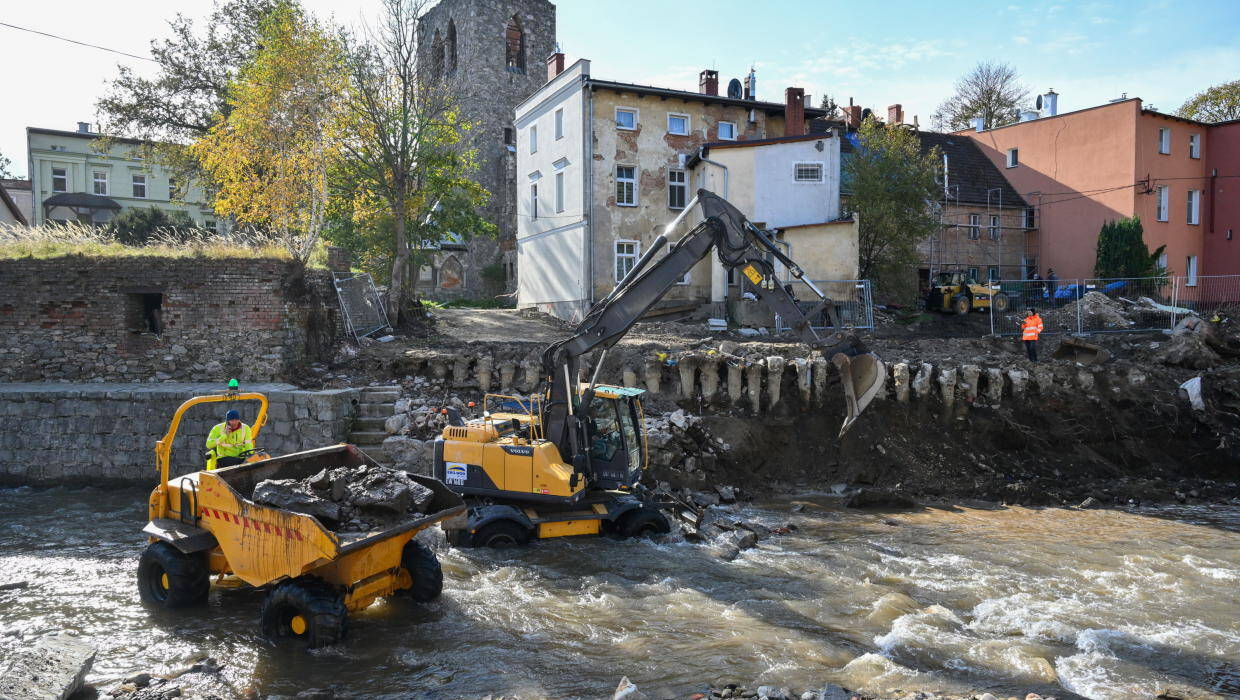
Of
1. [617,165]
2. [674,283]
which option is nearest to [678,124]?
[617,165]

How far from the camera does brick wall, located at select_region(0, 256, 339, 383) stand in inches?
616

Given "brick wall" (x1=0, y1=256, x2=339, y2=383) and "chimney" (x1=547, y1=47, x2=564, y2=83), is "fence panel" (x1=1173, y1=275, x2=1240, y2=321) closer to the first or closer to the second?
"chimney" (x1=547, y1=47, x2=564, y2=83)

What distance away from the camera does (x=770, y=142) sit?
25094 mm

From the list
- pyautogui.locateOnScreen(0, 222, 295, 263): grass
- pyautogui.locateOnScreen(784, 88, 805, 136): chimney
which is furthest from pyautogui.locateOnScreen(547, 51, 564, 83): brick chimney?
pyautogui.locateOnScreen(0, 222, 295, 263): grass

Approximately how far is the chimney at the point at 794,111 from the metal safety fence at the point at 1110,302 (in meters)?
8.44

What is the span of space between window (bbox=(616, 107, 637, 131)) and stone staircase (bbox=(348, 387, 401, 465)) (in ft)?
45.6

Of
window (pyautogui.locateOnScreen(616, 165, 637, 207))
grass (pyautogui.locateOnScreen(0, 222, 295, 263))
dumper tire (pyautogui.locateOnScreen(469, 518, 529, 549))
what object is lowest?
dumper tire (pyautogui.locateOnScreen(469, 518, 529, 549))

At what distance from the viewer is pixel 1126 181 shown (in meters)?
28.7

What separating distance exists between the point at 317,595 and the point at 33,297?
1284 centimetres

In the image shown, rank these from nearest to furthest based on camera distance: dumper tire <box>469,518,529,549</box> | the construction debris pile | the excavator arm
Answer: the construction debris pile < the excavator arm < dumper tire <box>469,518,529,549</box>

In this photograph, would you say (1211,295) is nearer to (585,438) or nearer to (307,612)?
(585,438)

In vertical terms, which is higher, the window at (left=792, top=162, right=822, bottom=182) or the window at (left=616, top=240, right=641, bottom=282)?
the window at (left=792, top=162, right=822, bottom=182)

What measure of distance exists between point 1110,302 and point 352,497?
22701mm

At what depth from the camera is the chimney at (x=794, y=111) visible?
89.3 feet
